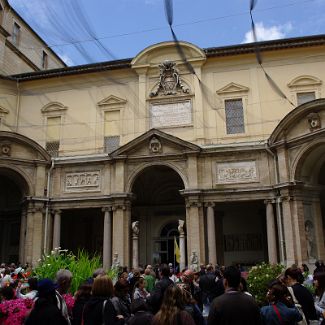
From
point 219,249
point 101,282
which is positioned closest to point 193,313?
point 101,282

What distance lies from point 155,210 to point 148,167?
4749mm

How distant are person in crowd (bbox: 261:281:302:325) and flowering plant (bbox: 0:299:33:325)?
3.93 m

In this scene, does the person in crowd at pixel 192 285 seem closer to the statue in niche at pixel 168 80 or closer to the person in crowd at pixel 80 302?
the person in crowd at pixel 80 302

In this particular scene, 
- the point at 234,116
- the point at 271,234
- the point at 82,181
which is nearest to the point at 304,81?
the point at 234,116

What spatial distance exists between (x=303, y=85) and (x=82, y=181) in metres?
15.0

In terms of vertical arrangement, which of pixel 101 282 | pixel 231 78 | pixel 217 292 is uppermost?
pixel 231 78

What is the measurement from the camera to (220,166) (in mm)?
23797

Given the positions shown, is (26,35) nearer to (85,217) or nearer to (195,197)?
(85,217)

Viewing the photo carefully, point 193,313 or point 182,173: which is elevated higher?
point 182,173

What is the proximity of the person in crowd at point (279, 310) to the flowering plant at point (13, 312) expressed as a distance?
3927 millimetres

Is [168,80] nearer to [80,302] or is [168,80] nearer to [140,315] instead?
[80,302]

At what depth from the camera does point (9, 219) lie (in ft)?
95.3

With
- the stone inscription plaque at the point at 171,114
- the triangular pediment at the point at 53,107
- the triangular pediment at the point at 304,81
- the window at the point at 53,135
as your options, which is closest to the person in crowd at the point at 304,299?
the stone inscription plaque at the point at 171,114

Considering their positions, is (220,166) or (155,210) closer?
(220,166)
